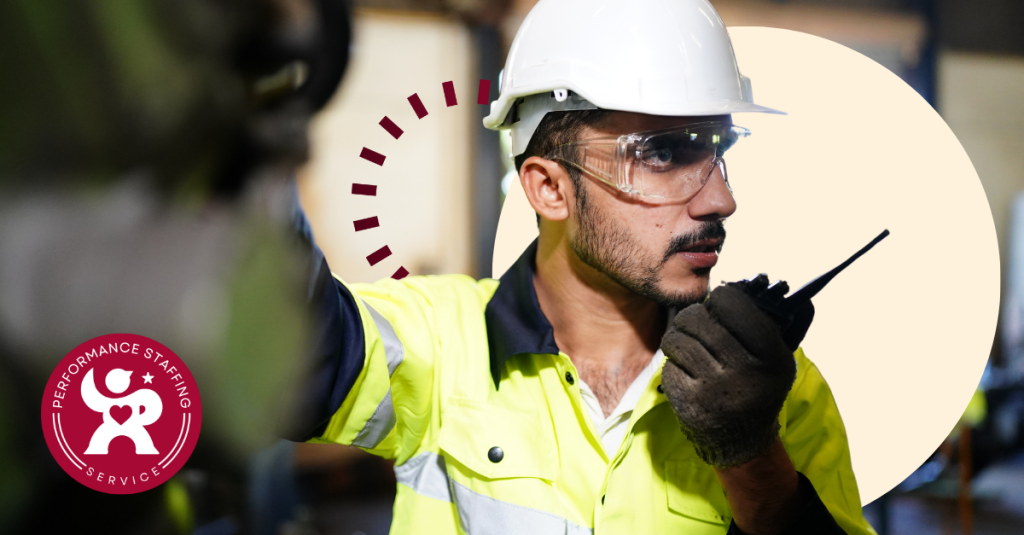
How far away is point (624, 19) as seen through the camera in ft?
3.28

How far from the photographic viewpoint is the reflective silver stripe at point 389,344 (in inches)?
38.0

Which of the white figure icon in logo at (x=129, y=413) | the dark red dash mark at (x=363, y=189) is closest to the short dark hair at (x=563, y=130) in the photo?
the dark red dash mark at (x=363, y=189)

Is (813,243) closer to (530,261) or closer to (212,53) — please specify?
(530,261)

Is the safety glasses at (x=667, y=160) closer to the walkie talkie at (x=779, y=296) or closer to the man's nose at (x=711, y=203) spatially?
the man's nose at (x=711, y=203)

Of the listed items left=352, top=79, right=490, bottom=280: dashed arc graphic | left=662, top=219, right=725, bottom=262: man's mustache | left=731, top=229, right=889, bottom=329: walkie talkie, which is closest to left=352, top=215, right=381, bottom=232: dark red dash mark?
left=352, top=79, right=490, bottom=280: dashed arc graphic

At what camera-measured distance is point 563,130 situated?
107cm

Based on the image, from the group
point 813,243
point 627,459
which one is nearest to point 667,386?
point 627,459

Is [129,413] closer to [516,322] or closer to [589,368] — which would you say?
[516,322]

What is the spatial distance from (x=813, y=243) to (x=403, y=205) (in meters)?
0.72

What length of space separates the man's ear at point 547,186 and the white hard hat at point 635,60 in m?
0.10

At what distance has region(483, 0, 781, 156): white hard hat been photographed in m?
0.98

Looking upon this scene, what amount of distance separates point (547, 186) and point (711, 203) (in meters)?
0.26

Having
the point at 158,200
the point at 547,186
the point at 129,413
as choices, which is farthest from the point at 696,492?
the point at 158,200

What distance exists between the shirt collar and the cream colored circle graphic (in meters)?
0.20
